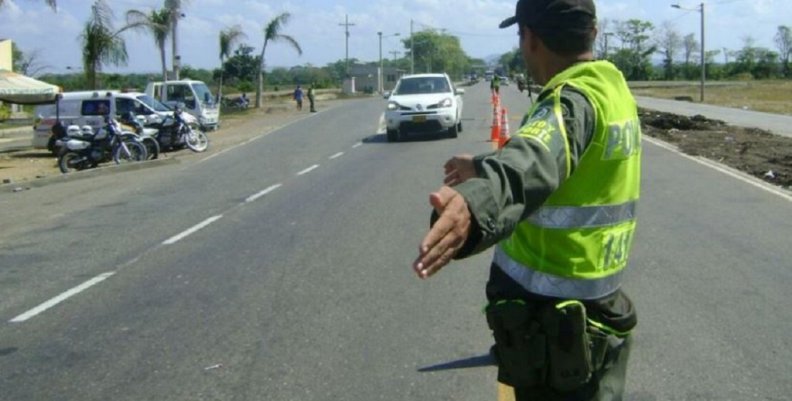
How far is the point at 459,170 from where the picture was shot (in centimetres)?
223

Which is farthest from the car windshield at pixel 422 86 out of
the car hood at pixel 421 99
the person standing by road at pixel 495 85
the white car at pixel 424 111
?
the person standing by road at pixel 495 85

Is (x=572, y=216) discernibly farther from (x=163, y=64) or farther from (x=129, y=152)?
(x=163, y=64)

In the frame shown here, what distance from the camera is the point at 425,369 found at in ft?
18.1

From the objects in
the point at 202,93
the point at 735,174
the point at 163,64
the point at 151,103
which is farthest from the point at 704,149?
the point at 163,64

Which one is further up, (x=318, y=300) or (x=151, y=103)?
(x=151, y=103)

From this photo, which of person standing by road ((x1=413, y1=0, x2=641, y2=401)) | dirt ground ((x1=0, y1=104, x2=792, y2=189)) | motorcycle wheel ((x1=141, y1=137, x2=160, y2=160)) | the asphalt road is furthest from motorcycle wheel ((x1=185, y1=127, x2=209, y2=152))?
person standing by road ((x1=413, y1=0, x2=641, y2=401))

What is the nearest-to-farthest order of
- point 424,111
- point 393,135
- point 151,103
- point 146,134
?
point 146,134 → point 424,111 → point 393,135 → point 151,103

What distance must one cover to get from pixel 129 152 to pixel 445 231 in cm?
2155

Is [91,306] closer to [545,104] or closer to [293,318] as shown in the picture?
[293,318]

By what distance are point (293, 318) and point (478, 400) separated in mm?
2182

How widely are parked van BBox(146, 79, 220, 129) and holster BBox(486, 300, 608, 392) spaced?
32.7 metres

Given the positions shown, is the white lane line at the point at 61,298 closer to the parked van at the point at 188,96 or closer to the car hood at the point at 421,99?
the car hood at the point at 421,99

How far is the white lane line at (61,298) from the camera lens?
7.18 m

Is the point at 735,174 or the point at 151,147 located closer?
the point at 735,174
